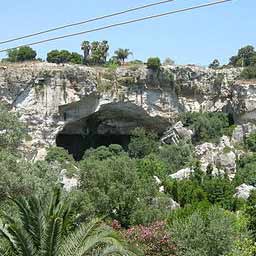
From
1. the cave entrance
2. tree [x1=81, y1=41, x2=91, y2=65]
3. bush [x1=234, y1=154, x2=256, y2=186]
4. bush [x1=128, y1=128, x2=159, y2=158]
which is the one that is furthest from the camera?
tree [x1=81, y1=41, x2=91, y2=65]

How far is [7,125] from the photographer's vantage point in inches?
1319

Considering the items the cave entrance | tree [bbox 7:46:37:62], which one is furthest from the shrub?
tree [bbox 7:46:37:62]

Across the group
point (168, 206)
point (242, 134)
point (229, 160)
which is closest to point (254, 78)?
point (242, 134)

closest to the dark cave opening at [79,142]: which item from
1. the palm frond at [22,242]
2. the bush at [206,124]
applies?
the bush at [206,124]

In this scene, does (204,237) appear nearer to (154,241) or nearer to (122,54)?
(154,241)

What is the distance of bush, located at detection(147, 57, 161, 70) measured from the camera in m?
64.3

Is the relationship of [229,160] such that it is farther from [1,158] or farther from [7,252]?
[7,252]

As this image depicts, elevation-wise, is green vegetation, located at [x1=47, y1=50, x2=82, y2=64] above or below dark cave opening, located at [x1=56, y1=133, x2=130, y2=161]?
above

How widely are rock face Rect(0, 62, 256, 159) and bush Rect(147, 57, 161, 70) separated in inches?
22.7

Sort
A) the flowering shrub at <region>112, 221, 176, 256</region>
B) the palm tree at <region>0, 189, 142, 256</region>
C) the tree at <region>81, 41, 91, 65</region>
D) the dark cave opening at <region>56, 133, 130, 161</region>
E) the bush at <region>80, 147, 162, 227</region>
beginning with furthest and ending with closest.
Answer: the tree at <region>81, 41, 91, 65</region>
the dark cave opening at <region>56, 133, 130, 161</region>
the bush at <region>80, 147, 162, 227</region>
the flowering shrub at <region>112, 221, 176, 256</region>
the palm tree at <region>0, 189, 142, 256</region>

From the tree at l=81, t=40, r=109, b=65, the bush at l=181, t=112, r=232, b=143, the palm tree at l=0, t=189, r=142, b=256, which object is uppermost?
the tree at l=81, t=40, r=109, b=65

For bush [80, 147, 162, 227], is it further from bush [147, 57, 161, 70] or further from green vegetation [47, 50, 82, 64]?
green vegetation [47, 50, 82, 64]

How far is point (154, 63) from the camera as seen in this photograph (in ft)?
211

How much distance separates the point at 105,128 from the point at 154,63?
947cm
